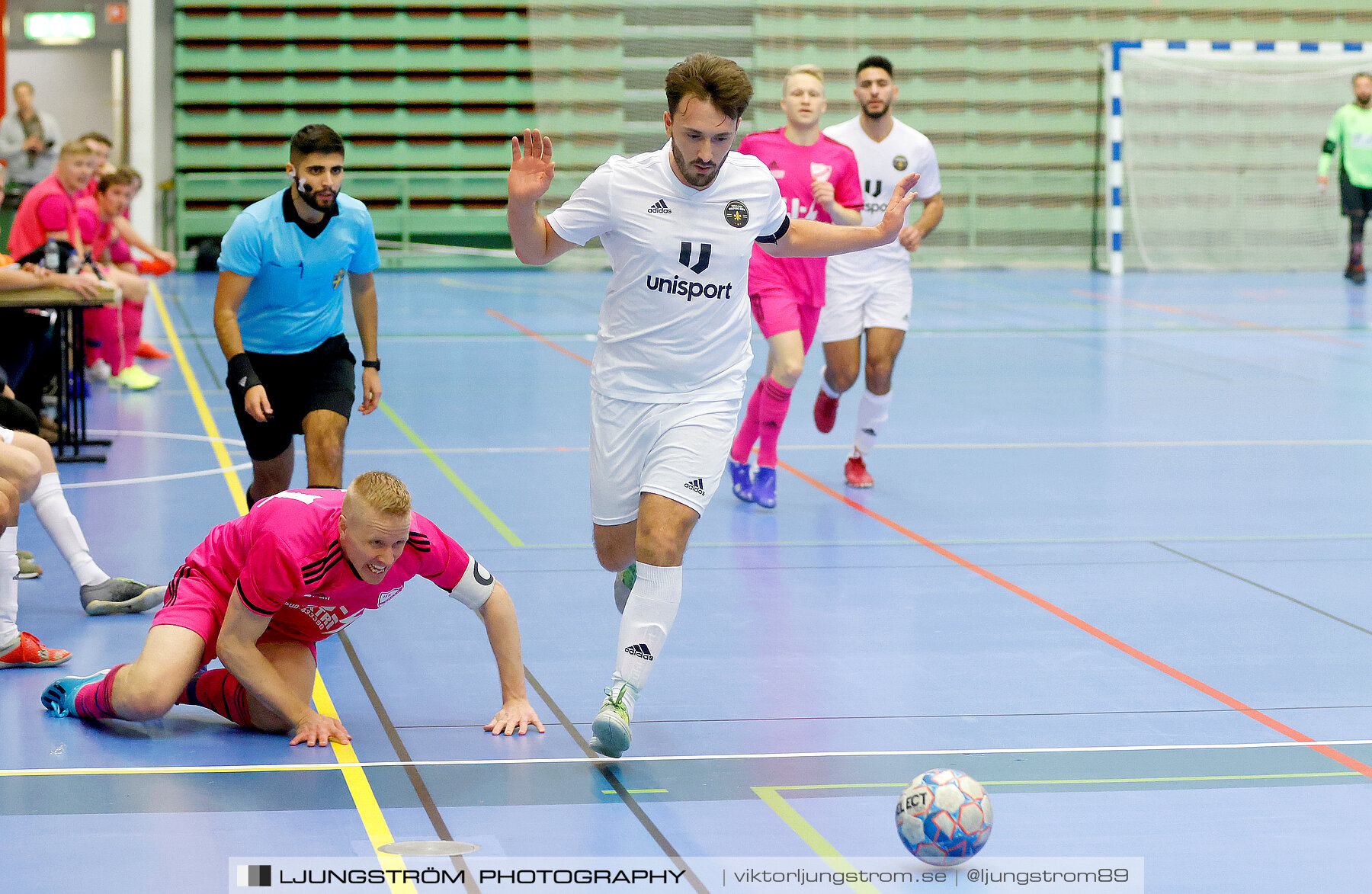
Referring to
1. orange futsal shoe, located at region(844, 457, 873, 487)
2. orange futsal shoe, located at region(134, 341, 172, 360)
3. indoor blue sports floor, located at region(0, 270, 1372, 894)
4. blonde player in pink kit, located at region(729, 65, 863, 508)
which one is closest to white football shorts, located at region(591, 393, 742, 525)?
indoor blue sports floor, located at region(0, 270, 1372, 894)

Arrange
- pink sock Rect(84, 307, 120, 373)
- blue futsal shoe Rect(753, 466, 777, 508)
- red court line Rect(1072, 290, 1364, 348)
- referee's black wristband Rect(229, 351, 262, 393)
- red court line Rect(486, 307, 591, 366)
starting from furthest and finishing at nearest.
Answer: red court line Rect(1072, 290, 1364, 348)
red court line Rect(486, 307, 591, 366)
pink sock Rect(84, 307, 120, 373)
blue futsal shoe Rect(753, 466, 777, 508)
referee's black wristband Rect(229, 351, 262, 393)

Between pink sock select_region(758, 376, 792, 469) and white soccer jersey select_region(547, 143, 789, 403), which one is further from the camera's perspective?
pink sock select_region(758, 376, 792, 469)

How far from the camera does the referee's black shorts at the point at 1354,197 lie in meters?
20.5

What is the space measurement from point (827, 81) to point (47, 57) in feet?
37.6

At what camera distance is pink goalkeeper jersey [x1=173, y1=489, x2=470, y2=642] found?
435 cm

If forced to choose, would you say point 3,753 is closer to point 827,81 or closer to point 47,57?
point 827,81

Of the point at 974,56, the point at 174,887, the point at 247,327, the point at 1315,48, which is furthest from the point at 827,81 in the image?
the point at 174,887

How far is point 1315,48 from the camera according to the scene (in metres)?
22.4

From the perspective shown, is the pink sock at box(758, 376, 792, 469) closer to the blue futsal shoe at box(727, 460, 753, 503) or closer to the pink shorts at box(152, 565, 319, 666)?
the blue futsal shoe at box(727, 460, 753, 503)

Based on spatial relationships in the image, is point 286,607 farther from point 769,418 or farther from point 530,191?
point 769,418

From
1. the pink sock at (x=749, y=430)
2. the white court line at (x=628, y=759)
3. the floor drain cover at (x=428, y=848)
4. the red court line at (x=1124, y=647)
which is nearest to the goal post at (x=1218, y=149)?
the pink sock at (x=749, y=430)

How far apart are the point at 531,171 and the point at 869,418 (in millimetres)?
4492

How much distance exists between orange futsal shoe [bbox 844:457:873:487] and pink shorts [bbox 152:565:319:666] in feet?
14.2

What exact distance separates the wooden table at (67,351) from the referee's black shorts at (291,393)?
242 centimetres
